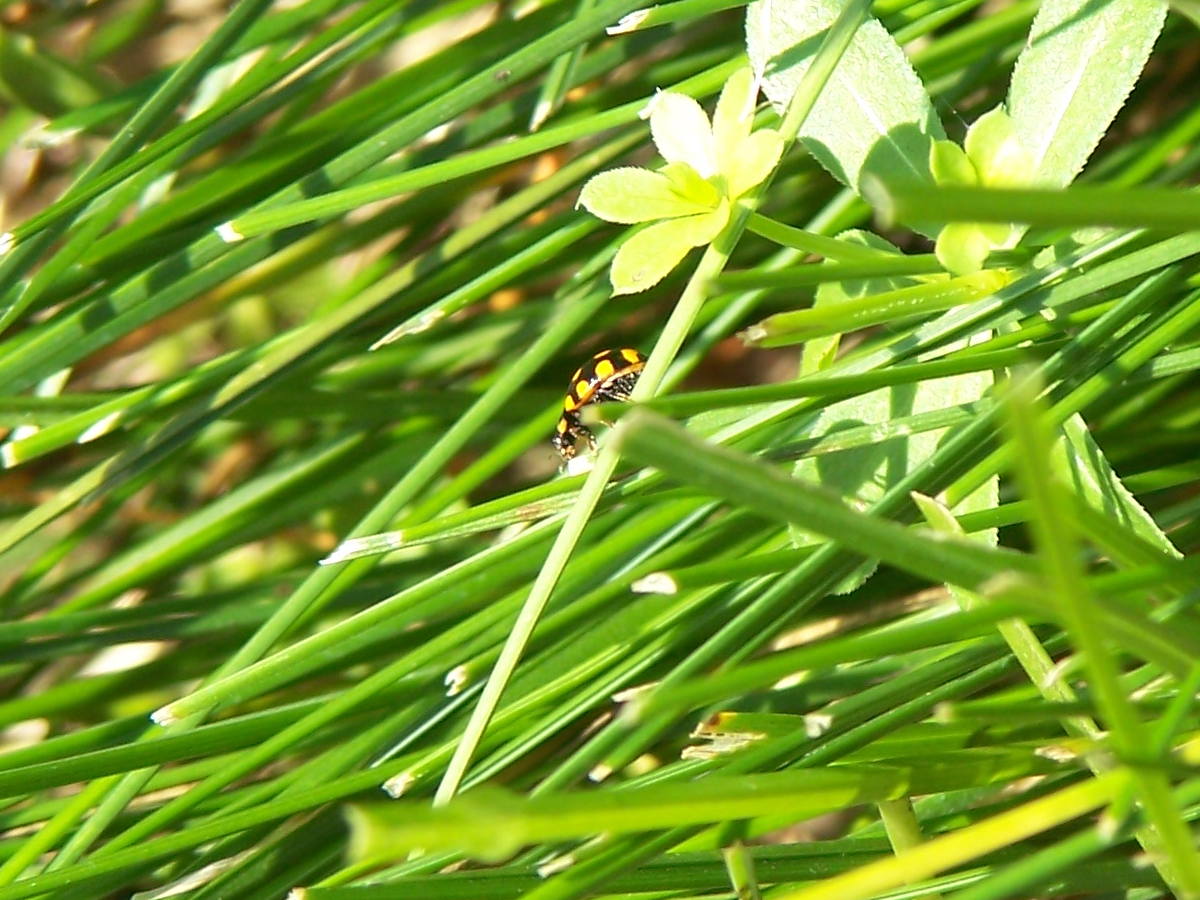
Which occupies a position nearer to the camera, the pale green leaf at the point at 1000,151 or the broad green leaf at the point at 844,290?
the pale green leaf at the point at 1000,151

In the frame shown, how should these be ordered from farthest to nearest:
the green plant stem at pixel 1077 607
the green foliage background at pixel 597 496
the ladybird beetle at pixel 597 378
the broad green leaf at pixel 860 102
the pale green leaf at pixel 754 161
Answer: the ladybird beetle at pixel 597 378, the broad green leaf at pixel 860 102, the pale green leaf at pixel 754 161, the green foliage background at pixel 597 496, the green plant stem at pixel 1077 607

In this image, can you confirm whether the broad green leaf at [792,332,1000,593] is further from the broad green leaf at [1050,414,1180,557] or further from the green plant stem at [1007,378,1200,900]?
the green plant stem at [1007,378,1200,900]

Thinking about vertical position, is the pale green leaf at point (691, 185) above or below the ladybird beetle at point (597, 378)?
below

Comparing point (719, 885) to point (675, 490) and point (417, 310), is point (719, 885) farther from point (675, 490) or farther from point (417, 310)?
point (417, 310)

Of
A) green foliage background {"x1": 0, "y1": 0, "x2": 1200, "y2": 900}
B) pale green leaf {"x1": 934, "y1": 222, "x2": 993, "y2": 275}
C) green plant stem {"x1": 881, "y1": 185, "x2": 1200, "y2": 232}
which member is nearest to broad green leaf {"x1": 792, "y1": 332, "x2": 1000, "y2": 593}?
green foliage background {"x1": 0, "y1": 0, "x2": 1200, "y2": 900}

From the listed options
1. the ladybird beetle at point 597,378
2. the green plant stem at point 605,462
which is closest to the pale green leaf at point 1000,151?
the green plant stem at point 605,462

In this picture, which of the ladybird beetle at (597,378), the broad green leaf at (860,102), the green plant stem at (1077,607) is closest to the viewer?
the green plant stem at (1077,607)

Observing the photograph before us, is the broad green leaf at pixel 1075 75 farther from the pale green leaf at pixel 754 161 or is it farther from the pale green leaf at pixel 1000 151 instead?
the pale green leaf at pixel 754 161
